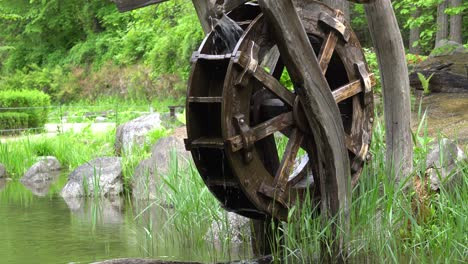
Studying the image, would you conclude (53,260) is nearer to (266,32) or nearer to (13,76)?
(266,32)

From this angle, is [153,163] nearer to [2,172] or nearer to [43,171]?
[43,171]

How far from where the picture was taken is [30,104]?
888 inches

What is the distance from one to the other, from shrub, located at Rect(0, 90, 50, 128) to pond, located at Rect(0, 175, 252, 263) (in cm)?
877

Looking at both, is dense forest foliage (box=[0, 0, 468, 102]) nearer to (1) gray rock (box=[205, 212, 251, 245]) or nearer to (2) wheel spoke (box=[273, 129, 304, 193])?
(1) gray rock (box=[205, 212, 251, 245])

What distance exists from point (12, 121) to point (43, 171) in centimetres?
581

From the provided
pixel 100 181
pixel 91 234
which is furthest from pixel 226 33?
pixel 100 181

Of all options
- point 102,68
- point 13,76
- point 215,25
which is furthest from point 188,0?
point 13,76

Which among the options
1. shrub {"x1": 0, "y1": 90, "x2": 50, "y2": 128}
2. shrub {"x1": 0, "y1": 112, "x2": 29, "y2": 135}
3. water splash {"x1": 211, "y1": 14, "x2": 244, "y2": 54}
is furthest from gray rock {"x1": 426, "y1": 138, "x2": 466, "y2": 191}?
shrub {"x1": 0, "y1": 90, "x2": 50, "y2": 128}

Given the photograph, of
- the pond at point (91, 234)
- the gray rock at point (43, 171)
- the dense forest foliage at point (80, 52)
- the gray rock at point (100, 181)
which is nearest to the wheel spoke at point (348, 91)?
the pond at point (91, 234)

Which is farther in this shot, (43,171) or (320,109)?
(43,171)

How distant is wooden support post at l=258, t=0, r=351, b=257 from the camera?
5648mm

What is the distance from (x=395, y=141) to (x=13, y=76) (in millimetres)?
31305

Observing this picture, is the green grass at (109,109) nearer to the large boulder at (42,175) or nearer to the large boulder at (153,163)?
the large boulder at (42,175)

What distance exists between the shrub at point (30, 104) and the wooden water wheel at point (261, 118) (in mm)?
15397
